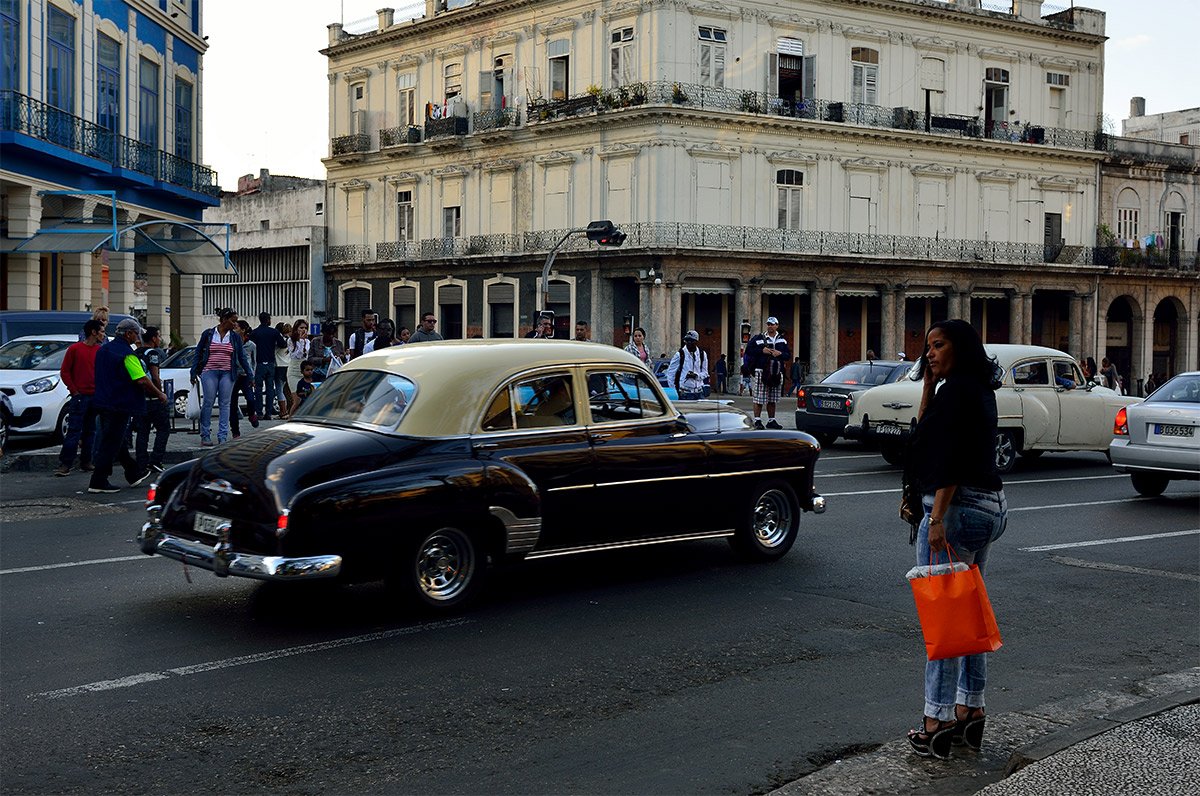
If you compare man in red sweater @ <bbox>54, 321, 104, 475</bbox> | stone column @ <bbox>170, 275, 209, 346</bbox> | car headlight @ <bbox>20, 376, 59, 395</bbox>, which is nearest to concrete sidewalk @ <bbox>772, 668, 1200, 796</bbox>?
man in red sweater @ <bbox>54, 321, 104, 475</bbox>

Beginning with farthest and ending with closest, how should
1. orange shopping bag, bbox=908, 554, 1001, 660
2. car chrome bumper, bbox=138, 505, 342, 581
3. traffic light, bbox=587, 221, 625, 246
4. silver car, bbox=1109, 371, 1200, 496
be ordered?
traffic light, bbox=587, 221, 625, 246
silver car, bbox=1109, 371, 1200, 496
car chrome bumper, bbox=138, 505, 342, 581
orange shopping bag, bbox=908, 554, 1001, 660

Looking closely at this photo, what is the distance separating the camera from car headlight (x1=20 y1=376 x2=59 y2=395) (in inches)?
739

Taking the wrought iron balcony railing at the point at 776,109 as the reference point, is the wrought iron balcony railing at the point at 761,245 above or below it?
below

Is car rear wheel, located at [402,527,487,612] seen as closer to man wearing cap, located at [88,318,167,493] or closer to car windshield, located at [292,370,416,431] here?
car windshield, located at [292,370,416,431]

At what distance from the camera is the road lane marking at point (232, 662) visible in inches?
260

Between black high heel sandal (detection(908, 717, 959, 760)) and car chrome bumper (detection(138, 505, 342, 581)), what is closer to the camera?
black high heel sandal (detection(908, 717, 959, 760))

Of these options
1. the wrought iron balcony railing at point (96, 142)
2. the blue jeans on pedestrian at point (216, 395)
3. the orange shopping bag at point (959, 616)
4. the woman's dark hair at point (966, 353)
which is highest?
the wrought iron balcony railing at point (96, 142)

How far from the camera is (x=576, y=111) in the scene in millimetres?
47219

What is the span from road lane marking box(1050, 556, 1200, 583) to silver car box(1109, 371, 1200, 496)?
13.7 feet

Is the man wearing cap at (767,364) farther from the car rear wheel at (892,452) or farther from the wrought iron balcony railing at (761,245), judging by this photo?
the wrought iron balcony railing at (761,245)

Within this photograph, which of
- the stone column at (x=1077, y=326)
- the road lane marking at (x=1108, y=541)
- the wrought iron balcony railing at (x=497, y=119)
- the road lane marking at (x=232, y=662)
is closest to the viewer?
the road lane marking at (x=232, y=662)

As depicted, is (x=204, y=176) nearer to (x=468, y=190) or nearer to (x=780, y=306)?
(x=468, y=190)

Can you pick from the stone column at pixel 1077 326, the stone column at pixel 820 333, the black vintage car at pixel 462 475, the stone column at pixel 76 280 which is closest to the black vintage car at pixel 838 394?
the black vintage car at pixel 462 475

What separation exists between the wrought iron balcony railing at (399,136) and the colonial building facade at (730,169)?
17cm
